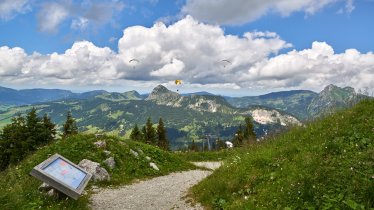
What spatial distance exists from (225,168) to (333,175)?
7329mm

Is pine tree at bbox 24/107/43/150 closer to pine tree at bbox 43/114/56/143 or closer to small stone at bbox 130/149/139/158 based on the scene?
pine tree at bbox 43/114/56/143

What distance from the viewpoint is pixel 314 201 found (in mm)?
11273

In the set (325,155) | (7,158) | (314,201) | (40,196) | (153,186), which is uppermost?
(325,155)

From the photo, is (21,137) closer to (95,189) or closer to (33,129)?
(33,129)

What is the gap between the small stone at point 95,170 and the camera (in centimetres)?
2345

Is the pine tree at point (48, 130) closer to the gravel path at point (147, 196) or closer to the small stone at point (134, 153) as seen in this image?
the small stone at point (134, 153)

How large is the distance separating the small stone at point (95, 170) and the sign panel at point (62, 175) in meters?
6.63

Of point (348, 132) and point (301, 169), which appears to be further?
point (348, 132)

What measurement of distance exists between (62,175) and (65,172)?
49 cm

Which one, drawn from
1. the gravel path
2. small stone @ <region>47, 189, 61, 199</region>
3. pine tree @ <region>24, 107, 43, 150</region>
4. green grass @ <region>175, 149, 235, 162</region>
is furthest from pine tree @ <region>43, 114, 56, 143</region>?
small stone @ <region>47, 189, 61, 199</region>

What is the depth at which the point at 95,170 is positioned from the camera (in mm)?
23844

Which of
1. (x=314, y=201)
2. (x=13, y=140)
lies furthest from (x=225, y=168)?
(x=13, y=140)

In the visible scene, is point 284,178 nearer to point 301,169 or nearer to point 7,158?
point 301,169

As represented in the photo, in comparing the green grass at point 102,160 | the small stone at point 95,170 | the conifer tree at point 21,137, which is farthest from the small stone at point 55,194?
the conifer tree at point 21,137
